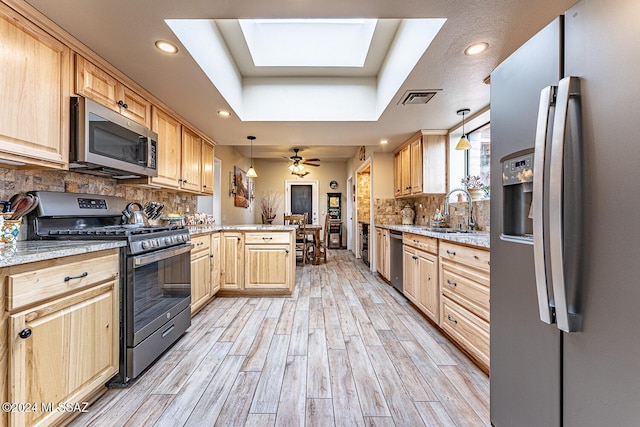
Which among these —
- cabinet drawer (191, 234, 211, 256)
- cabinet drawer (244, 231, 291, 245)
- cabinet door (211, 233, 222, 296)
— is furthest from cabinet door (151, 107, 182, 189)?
cabinet drawer (244, 231, 291, 245)

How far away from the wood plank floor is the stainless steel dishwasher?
76cm

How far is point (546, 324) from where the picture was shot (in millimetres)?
912

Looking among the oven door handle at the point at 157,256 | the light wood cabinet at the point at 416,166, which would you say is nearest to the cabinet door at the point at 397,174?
the light wood cabinet at the point at 416,166

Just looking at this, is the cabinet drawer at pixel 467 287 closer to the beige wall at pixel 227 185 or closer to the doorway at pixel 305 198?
the beige wall at pixel 227 185

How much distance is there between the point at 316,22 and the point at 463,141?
6.63ft

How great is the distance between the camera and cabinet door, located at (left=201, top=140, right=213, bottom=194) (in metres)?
3.70

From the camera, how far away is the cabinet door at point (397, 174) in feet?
15.0

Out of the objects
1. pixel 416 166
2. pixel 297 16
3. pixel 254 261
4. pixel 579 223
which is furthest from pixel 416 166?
pixel 579 223

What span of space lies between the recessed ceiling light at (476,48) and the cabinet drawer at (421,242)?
1513 mm

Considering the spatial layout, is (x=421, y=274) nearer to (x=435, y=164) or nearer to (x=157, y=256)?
(x=435, y=164)

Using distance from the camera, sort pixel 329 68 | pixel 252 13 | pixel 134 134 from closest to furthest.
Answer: pixel 252 13 < pixel 134 134 < pixel 329 68

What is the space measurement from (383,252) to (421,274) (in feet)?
4.97

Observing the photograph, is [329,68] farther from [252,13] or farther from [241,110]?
[252,13]

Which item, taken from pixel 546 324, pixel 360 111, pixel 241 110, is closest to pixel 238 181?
pixel 241 110
